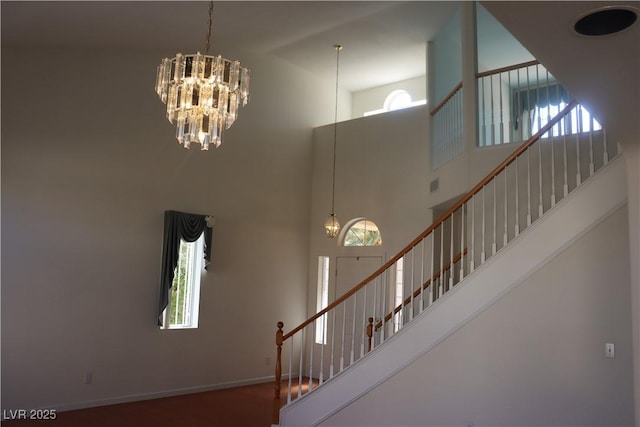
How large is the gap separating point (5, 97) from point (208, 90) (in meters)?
3.62

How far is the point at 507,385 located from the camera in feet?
13.7

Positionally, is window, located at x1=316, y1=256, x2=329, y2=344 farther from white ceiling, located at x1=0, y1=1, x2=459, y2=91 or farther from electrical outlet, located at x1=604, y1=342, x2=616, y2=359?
electrical outlet, located at x1=604, y1=342, x2=616, y2=359

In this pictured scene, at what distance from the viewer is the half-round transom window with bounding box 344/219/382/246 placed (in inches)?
333

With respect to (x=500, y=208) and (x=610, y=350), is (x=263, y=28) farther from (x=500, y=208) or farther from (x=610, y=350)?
(x=610, y=350)

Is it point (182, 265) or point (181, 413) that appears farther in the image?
point (182, 265)

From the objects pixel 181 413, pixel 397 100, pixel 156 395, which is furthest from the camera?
pixel 397 100

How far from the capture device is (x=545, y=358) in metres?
4.08

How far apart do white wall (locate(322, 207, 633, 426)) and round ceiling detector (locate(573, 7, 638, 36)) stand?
243cm

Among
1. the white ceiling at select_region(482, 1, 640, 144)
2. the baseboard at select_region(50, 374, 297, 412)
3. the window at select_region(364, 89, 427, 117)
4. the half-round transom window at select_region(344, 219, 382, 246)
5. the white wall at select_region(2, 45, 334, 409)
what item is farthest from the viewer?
the window at select_region(364, 89, 427, 117)

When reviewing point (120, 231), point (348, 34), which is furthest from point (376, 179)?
point (120, 231)

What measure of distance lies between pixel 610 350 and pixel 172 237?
5.42 meters

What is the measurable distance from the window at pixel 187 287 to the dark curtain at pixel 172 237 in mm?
154

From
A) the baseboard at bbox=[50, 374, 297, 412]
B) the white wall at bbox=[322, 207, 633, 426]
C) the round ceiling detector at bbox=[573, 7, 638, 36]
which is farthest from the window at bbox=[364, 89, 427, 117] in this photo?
the round ceiling detector at bbox=[573, 7, 638, 36]

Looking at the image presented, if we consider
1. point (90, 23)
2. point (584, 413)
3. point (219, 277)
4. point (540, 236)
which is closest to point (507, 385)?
point (584, 413)
